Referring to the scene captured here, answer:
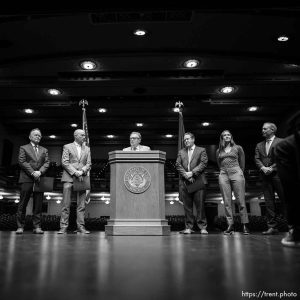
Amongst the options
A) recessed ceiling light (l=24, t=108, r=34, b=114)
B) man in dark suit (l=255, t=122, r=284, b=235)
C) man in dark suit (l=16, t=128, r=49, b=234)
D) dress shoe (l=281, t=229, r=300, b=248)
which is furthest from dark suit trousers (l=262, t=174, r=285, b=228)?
recessed ceiling light (l=24, t=108, r=34, b=114)

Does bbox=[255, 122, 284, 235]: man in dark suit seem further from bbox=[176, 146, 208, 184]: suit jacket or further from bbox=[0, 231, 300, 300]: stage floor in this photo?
bbox=[0, 231, 300, 300]: stage floor

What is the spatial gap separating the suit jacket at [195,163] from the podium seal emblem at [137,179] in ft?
2.90

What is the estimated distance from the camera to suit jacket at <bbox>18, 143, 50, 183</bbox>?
4.09 metres

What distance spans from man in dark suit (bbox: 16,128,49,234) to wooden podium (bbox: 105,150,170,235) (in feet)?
4.22

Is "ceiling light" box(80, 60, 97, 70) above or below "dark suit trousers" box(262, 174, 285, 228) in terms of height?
above

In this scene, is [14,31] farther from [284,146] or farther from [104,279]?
[104,279]

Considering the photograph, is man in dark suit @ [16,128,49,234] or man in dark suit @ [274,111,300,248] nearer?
man in dark suit @ [274,111,300,248]

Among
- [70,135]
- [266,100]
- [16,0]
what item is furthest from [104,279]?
[70,135]

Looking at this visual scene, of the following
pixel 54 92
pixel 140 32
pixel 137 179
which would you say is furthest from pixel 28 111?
pixel 137 179

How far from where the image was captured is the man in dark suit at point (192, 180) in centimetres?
407

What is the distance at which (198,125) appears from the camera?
1095cm

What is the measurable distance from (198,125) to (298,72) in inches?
174

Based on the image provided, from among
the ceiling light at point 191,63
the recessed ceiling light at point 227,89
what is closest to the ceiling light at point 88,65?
the ceiling light at point 191,63

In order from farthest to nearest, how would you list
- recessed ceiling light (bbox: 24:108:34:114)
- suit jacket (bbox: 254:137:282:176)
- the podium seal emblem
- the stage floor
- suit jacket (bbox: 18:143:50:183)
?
recessed ceiling light (bbox: 24:108:34:114) < suit jacket (bbox: 18:143:50:183) < suit jacket (bbox: 254:137:282:176) < the podium seal emblem < the stage floor
